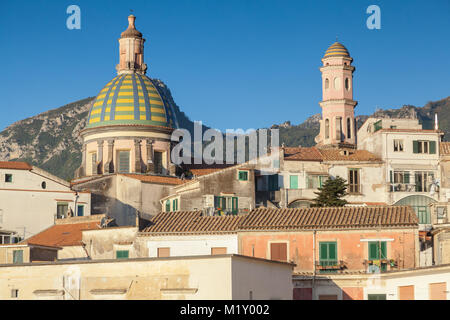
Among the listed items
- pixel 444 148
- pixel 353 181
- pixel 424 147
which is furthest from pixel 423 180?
pixel 353 181

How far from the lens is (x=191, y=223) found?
5303 centimetres

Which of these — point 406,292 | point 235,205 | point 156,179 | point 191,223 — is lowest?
point 406,292

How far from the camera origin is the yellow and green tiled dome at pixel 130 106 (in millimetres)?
76250

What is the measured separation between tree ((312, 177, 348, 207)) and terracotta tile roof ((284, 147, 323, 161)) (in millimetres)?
3246

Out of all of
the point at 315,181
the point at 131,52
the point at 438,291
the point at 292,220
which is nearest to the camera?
the point at 438,291

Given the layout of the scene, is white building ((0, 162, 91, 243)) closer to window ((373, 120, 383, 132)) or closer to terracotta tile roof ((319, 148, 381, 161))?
terracotta tile roof ((319, 148, 381, 161))

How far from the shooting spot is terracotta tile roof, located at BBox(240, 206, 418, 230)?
49750 millimetres

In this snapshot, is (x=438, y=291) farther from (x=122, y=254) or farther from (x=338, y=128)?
(x=338, y=128)

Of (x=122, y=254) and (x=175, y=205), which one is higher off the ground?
(x=175, y=205)

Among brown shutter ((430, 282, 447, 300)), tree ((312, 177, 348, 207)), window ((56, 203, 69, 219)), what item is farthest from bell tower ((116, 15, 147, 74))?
brown shutter ((430, 282, 447, 300))

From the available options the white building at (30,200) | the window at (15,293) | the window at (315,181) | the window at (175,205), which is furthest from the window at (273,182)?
the window at (15,293)

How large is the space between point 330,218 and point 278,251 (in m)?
3.16

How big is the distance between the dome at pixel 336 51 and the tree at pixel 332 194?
59.9 ft
